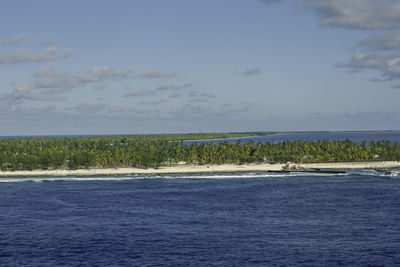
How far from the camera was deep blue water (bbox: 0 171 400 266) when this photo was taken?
9931 cm

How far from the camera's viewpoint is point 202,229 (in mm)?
124812

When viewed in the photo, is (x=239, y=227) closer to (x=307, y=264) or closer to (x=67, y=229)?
(x=307, y=264)

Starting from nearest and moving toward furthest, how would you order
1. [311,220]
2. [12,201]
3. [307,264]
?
[307,264] < [311,220] < [12,201]

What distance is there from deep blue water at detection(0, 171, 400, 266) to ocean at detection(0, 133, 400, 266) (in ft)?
0.69

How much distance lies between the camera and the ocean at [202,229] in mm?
99188

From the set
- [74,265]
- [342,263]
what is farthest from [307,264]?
[74,265]

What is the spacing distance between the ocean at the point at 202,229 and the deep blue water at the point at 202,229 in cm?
21

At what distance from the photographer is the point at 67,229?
126562 millimetres

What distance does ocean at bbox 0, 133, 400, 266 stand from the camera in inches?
3905

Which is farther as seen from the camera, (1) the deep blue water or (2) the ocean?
(1) the deep blue water

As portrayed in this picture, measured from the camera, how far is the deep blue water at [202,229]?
99.3 metres

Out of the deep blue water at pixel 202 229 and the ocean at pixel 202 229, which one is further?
the deep blue water at pixel 202 229

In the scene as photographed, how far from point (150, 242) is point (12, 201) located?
82382 mm

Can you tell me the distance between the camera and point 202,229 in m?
125
